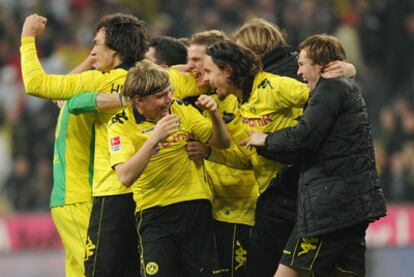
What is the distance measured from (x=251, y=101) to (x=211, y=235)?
855 mm

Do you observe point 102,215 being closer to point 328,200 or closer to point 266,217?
point 266,217

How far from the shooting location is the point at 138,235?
21.8ft

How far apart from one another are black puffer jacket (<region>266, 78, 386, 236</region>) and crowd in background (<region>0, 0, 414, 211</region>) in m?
8.70

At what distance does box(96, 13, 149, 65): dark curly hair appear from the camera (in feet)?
22.6

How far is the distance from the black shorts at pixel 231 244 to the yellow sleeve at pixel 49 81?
1.20 m

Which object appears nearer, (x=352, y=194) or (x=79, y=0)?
(x=352, y=194)

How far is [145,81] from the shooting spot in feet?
20.3

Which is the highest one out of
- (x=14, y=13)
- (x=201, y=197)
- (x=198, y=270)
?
(x=14, y=13)

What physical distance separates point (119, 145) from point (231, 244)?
113cm

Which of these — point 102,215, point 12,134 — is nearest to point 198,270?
point 102,215

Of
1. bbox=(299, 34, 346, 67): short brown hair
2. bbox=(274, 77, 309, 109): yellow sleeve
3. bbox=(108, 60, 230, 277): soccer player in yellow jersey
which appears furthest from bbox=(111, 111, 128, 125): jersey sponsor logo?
bbox=(299, 34, 346, 67): short brown hair

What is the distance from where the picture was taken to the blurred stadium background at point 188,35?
47.1 feet

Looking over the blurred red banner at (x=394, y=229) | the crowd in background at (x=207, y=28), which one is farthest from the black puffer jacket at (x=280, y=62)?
the crowd in background at (x=207, y=28)

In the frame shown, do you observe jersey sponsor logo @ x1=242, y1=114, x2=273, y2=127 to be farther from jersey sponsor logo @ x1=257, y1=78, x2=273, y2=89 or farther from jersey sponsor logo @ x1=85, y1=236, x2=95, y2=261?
jersey sponsor logo @ x1=85, y1=236, x2=95, y2=261
